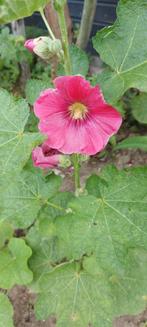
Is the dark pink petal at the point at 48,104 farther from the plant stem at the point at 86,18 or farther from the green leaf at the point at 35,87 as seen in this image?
the plant stem at the point at 86,18

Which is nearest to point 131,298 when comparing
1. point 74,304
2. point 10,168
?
point 74,304

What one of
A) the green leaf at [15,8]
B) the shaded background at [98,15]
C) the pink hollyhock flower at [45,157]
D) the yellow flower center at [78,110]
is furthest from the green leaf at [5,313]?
the shaded background at [98,15]

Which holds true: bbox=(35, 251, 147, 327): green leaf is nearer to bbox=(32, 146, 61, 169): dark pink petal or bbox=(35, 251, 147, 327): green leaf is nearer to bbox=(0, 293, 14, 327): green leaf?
bbox=(0, 293, 14, 327): green leaf

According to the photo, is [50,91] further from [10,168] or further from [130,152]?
[130,152]

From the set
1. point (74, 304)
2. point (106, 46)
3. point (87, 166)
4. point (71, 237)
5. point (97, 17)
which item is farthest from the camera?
point (97, 17)

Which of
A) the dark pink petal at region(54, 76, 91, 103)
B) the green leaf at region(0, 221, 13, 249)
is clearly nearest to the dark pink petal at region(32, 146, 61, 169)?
the dark pink petal at region(54, 76, 91, 103)

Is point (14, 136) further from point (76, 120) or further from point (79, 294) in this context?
point (79, 294)

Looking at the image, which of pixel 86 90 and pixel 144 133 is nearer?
pixel 86 90

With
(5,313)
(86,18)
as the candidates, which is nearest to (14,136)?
(5,313)
